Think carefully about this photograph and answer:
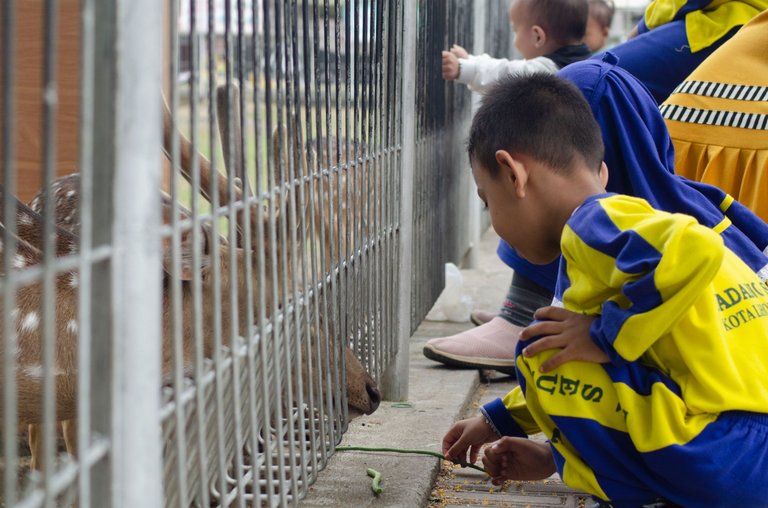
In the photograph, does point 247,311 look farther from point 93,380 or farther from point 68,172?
point 68,172

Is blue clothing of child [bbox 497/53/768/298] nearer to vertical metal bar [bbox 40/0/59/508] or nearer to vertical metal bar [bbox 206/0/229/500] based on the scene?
vertical metal bar [bbox 206/0/229/500]

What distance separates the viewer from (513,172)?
2.45 meters

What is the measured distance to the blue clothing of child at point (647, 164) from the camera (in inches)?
110

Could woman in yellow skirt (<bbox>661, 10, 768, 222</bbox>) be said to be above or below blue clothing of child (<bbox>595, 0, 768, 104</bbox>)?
below

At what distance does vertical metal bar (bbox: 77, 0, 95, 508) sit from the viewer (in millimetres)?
1293

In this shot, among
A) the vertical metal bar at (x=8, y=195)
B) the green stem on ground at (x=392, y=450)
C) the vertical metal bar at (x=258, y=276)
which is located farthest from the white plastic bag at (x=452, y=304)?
the vertical metal bar at (x=8, y=195)

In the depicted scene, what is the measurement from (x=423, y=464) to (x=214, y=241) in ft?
4.99

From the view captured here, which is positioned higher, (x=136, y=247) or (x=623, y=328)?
(x=136, y=247)

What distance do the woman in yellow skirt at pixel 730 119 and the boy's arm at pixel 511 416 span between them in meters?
1.26

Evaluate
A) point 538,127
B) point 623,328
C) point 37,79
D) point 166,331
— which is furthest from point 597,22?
point 623,328

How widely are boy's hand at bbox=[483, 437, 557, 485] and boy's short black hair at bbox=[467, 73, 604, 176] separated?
27.3 inches

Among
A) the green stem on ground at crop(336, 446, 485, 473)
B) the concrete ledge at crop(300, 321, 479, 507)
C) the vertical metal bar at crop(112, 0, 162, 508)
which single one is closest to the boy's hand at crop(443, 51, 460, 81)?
the concrete ledge at crop(300, 321, 479, 507)

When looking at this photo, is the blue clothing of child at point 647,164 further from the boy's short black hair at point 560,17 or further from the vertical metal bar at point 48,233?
the boy's short black hair at point 560,17

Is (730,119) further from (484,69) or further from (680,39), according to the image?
(484,69)
